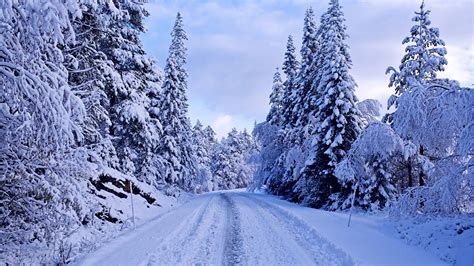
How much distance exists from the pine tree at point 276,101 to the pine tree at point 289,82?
2068mm

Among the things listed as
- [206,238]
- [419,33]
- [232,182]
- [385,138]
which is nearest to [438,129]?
[385,138]

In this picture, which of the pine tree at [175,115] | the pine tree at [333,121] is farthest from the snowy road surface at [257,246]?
the pine tree at [175,115]

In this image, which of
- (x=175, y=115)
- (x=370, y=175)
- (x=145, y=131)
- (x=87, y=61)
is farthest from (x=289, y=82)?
(x=87, y=61)

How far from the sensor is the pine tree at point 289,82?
30.9 metres

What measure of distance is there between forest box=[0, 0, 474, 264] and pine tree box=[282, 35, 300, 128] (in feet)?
0.59

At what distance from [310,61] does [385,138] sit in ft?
50.9

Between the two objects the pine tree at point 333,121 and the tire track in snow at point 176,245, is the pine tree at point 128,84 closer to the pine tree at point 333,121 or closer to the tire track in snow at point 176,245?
the tire track in snow at point 176,245

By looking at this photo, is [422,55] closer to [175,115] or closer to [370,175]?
[370,175]

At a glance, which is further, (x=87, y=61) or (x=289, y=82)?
(x=289, y=82)

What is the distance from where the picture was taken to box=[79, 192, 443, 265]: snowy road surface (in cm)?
779

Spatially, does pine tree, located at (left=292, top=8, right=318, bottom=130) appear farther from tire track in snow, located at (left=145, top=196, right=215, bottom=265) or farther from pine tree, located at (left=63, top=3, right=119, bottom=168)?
pine tree, located at (left=63, top=3, right=119, bottom=168)

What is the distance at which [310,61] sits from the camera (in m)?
29.0

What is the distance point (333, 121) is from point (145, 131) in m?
10.6

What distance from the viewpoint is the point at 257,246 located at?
30.1 feet
